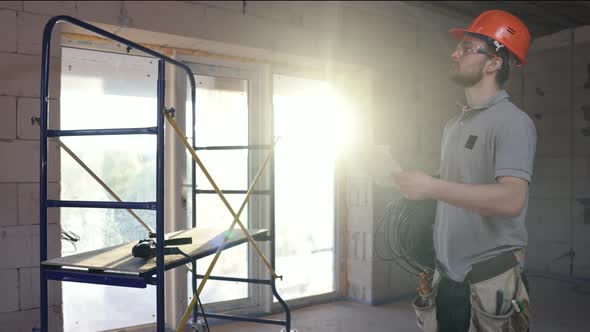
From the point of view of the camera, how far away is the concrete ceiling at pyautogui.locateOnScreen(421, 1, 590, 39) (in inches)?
155

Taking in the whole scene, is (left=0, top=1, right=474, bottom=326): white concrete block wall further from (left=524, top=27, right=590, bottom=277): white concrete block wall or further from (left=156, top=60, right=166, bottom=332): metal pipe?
(left=524, top=27, right=590, bottom=277): white concrete block wall

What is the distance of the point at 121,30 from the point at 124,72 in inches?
14.2

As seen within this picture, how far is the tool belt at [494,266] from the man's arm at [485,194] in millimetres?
230

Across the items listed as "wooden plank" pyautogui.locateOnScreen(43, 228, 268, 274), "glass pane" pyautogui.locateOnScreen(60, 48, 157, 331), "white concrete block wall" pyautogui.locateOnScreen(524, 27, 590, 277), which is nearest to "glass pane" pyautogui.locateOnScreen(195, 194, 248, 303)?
"glass pane" pyautogui.locateOnScreen(60, 48, 157, 331)

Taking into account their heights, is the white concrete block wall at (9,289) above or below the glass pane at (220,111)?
below

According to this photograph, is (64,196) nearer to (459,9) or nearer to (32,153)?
(32,153)

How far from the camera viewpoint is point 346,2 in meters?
3.50

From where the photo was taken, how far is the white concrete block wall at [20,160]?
7.53 ft

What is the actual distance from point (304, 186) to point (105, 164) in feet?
5.12

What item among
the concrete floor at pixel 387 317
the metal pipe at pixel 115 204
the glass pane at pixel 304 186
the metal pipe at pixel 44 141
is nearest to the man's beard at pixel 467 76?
the metal pipe at pixel 115 204

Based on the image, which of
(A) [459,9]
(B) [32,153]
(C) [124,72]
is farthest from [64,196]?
(A) [459,9]

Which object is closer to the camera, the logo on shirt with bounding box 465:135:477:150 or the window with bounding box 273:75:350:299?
the logo on shirt with bounding box 465:135:477:150

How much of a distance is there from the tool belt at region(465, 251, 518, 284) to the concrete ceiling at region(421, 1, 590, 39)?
9.93 feet

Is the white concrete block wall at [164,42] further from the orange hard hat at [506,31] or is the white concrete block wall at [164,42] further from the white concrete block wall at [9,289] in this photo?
the orange hard hat at [506,31]
